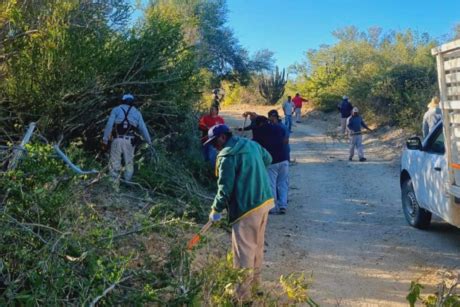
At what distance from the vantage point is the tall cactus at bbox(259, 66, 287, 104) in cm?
3750

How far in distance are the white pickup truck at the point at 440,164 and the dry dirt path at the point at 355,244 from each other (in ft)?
1.65

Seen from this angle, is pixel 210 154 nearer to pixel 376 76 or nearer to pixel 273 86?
pixel 376 76

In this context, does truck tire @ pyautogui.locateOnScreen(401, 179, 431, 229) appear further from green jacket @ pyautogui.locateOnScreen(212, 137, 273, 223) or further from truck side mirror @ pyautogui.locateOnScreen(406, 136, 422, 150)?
green jacket @ pyautogui.locateOnScreen(212, 137, 273, 223)

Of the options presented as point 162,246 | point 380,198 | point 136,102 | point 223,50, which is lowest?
point 380,198

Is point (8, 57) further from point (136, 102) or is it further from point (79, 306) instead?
point (79, 306)

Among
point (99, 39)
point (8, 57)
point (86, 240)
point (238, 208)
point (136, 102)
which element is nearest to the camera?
point (86, 240)

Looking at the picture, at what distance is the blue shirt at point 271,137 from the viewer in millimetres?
8055

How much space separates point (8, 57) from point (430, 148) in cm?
595

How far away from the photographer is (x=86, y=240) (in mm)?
3955

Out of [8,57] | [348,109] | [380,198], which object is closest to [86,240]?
[8,57]

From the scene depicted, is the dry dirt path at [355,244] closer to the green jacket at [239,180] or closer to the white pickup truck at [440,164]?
the white pickup truck at [440,164]

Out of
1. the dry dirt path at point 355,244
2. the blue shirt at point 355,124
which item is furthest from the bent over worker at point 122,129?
the blue shirt at point 355,124

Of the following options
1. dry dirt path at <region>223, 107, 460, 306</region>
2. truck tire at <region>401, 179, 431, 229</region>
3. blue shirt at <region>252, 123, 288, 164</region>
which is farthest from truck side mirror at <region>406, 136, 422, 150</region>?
blue shirt at <region>252, 123, 288, 164</region>

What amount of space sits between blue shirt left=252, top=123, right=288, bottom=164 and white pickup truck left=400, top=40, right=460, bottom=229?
6.23 feet
